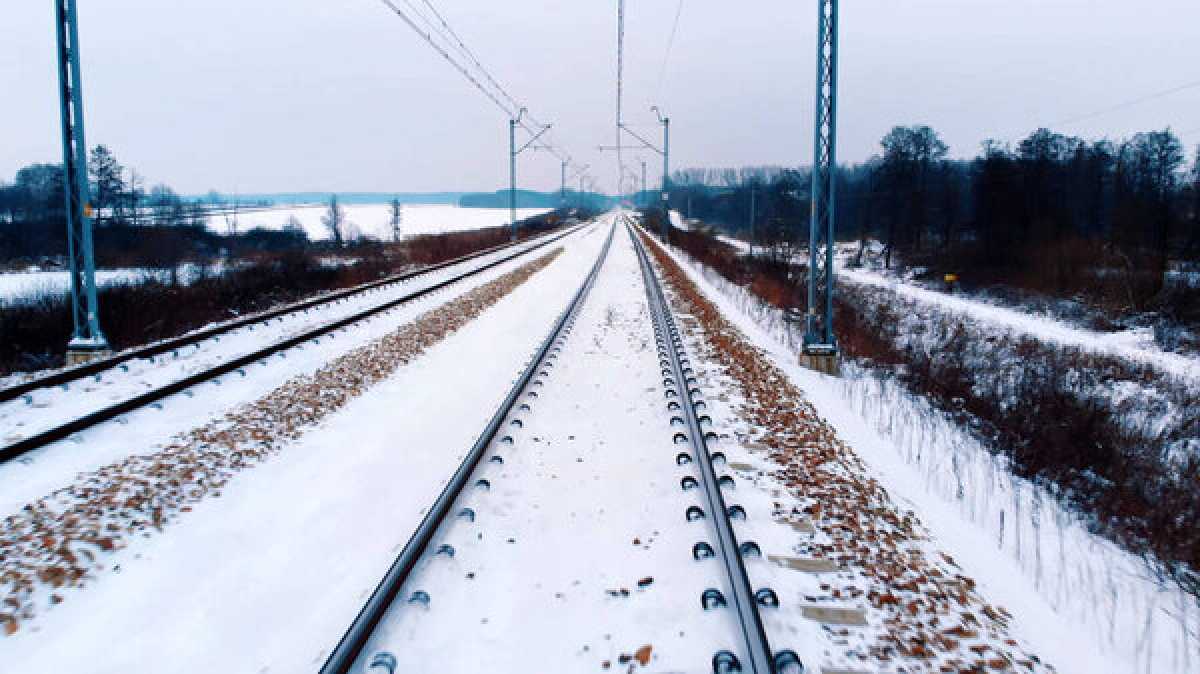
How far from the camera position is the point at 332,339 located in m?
11.5

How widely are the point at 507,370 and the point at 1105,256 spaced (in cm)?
3185

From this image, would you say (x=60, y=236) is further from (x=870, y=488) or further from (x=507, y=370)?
(x=870, y=488)

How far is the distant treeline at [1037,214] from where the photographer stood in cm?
2884

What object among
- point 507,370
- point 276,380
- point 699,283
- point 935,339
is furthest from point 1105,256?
point 276,380

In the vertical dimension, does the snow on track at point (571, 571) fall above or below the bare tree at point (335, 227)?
below

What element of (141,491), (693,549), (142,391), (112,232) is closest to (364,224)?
(112,232)

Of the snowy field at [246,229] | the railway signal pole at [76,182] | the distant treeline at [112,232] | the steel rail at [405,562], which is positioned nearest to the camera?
the steel rail at [405,562]

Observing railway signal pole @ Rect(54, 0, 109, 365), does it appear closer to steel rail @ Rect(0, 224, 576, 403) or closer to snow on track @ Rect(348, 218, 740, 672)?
steel rail @ Rect(0, 224, 576, 403)

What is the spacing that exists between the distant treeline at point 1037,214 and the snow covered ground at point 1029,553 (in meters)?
22.6

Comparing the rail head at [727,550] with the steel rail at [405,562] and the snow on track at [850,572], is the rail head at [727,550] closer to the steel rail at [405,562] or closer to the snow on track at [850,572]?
the snow on track at [850,572]

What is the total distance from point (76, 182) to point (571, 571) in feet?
34.6

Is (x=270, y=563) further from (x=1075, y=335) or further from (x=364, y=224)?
(x=364, y=224)

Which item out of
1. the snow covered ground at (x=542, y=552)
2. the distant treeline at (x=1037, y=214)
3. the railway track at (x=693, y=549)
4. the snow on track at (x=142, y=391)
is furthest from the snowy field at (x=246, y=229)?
the distant treeline at (x=1037, y=214)

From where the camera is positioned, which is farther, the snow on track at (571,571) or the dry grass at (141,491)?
the dry grass at (141,491)
